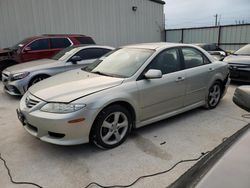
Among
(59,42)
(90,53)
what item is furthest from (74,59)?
(59,42)

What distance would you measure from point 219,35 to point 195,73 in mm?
12150

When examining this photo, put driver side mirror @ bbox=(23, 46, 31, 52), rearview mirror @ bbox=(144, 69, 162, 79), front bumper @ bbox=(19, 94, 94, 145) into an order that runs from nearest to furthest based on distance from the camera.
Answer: front bumper @ bbox=(19, 94, 94, 145)
rearview mirror @ bbox=(144, 69, 162, 79)
driver side mirror @ bbox=(23, 46, 31, 52)

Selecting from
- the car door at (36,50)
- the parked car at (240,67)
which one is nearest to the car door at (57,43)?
the car door at (36,50)

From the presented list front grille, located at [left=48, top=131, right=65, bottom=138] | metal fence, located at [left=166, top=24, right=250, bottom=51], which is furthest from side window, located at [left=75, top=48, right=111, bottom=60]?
metal fence, located at [left=166, top=24, right=250, bottom=51]

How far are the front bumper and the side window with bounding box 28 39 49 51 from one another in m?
5.29

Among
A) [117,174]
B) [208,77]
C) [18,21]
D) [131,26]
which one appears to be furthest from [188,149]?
[131,26]

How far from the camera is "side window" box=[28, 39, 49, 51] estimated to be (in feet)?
25.2

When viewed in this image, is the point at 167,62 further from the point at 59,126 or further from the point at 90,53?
the point at 90,53

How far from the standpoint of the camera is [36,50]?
25.5 ft

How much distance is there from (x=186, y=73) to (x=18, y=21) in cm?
904

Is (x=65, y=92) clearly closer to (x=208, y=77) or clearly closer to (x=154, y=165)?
(x=154, y=165)

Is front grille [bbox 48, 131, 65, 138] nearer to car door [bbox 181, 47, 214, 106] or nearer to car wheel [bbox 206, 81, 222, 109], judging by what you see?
car door [bbox 181, 47, 214, 106]

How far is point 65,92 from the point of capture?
121 inches

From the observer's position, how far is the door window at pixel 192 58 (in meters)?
4.20
